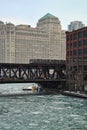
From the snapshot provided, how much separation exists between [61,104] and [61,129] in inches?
1417

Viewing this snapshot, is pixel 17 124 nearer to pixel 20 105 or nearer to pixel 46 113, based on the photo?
pixel 46 113

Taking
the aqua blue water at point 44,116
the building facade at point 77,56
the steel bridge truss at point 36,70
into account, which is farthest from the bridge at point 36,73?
the aqua blue water at point 44,116

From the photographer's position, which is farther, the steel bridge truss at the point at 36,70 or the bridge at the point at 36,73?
the steel bridge truss at the point at 36,70

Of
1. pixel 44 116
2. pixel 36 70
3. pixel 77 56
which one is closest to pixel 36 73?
pixel 36 70

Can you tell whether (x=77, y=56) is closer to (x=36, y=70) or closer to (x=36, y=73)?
(x=36, y=73)

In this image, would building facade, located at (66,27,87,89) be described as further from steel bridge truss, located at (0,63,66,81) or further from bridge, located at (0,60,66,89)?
steel bridge truss, located at (0,63,66,81)

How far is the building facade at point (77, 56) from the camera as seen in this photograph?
139 metres

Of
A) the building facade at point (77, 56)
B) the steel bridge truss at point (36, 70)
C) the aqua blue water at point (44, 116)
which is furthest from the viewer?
the steel bridge truss at point (36, 70)

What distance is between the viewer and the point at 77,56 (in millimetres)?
144125

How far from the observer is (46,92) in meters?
142

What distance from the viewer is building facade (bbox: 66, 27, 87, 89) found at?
457 ft

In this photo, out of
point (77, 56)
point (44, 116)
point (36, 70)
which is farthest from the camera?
point (36, 70)

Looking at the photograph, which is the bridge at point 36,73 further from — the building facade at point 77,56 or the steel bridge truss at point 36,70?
the building facade at point 77,56

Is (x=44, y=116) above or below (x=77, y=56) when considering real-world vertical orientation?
below
